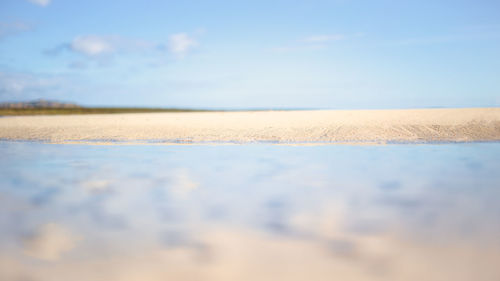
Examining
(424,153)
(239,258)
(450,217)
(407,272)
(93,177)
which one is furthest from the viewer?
(424,153)

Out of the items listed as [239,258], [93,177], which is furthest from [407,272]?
[93,177]

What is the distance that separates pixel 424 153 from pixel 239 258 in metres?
5.03

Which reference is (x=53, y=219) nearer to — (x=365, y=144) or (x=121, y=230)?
(x=121, y=230)

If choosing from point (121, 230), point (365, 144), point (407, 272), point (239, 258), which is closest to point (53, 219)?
point (121, 230)

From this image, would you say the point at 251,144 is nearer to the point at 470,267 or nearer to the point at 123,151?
the point at 123,151

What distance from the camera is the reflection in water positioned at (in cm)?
208

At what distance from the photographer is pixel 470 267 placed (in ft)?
6.59

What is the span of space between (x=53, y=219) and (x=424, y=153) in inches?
217

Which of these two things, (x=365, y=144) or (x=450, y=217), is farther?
(x=365, y=144)

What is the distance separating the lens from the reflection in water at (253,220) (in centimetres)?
208

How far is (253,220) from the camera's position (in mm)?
2900

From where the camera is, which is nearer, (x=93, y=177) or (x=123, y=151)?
(x=93, y=177)

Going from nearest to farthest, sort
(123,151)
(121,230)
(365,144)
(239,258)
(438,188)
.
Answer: (239,258) → (121,230) → (438,188) → (123,151) → (365,144)

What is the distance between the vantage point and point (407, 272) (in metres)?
1.99
